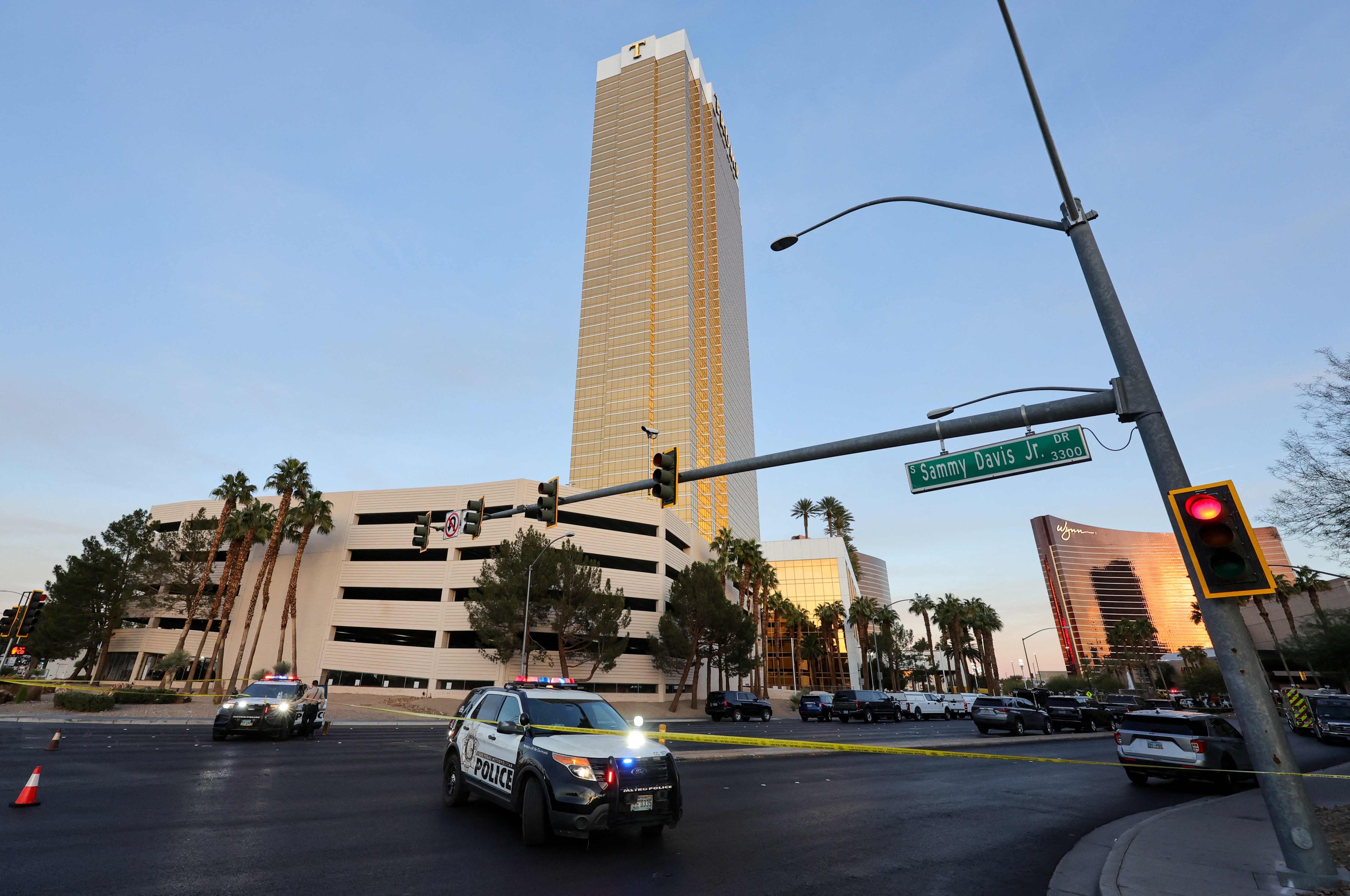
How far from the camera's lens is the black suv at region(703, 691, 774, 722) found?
4194 centimetres

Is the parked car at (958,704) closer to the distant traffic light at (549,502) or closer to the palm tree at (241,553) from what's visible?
the distant traffic light at (549,502)

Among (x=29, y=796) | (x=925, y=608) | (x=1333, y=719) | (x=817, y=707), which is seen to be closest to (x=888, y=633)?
(x=925, y=608)

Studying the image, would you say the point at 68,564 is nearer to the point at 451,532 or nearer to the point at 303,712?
the point at 303,712

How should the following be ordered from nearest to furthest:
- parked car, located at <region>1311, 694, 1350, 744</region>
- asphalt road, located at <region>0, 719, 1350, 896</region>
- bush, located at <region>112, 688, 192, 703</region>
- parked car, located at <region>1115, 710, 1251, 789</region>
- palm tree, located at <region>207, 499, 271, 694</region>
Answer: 1. asphalt road, located at <region>0, 719, 1350, 896</region>
2. parked car, located at <region>1115, 710, 1251, 789</region>
3. parked car, located at <region>1311, 694, 1350, 744</region>
4. bush, located at <region>112, 688, 192, 703</region>
5. palm tree, located at <region>207, 499, 271, 694</region>

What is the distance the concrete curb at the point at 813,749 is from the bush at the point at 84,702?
27960 millimetres

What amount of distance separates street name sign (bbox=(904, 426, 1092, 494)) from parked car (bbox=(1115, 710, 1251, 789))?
9068 millimetres

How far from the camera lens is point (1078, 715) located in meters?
31.6

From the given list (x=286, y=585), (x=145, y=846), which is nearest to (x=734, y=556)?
(x=286, y=585)

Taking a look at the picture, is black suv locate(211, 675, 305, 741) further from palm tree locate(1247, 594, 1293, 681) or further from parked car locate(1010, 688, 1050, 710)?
palm tree locate(1247, 594, 1293, 681)

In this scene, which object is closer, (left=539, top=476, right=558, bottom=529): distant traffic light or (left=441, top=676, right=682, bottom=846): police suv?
(left=441, top=676, right=682, bottom=846): police suv

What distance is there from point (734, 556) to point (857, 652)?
49962 millimetres

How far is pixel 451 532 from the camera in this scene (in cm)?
1611

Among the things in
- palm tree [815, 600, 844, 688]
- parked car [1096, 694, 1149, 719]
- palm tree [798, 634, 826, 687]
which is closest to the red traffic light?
parked car [1096, 694, 1149, 719]

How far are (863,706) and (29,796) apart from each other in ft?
133
